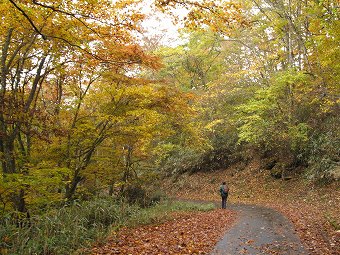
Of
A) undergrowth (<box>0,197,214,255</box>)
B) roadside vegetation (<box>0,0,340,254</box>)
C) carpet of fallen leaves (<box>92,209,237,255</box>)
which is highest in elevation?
roadside vegetation (<box>0,0,340,254</box>)

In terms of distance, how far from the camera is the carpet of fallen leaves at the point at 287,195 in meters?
8.95

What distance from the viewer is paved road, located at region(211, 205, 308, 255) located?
7523 millimetres

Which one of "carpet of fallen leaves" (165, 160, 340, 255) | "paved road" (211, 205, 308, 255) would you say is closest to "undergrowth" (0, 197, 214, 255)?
"paved road" (211, 205, 308, 255)

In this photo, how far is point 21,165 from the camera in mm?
10820

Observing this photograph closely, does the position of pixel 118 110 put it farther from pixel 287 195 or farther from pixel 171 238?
pixel 287 195

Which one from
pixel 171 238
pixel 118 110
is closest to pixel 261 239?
pixel 171 238

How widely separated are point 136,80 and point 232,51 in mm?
17055

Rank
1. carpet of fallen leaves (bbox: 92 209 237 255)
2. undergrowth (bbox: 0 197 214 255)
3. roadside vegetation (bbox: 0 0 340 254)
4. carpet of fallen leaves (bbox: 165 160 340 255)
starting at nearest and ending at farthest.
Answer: undergrowth (bbox: 0 197 214 255)
carpet of fallen leaves (bbox: 92 209 237 255)
roadside vegetation (bbox: 0 0 340 254)
carpet of fallen leaves (bbox: 165 160 340 255)

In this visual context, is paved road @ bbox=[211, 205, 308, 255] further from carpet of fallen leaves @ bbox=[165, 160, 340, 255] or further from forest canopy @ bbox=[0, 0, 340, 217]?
forest canopy @ bbox=[0, 0, 340, 217]

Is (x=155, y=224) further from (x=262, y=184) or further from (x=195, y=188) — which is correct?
(x=195, y=188)

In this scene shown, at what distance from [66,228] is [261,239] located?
550 cm

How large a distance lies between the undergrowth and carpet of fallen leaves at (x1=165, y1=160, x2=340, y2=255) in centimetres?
534

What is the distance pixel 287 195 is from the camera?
19.0 meters

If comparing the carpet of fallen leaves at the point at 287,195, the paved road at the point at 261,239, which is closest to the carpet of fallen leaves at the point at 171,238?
the paved road at the point at 261,239
